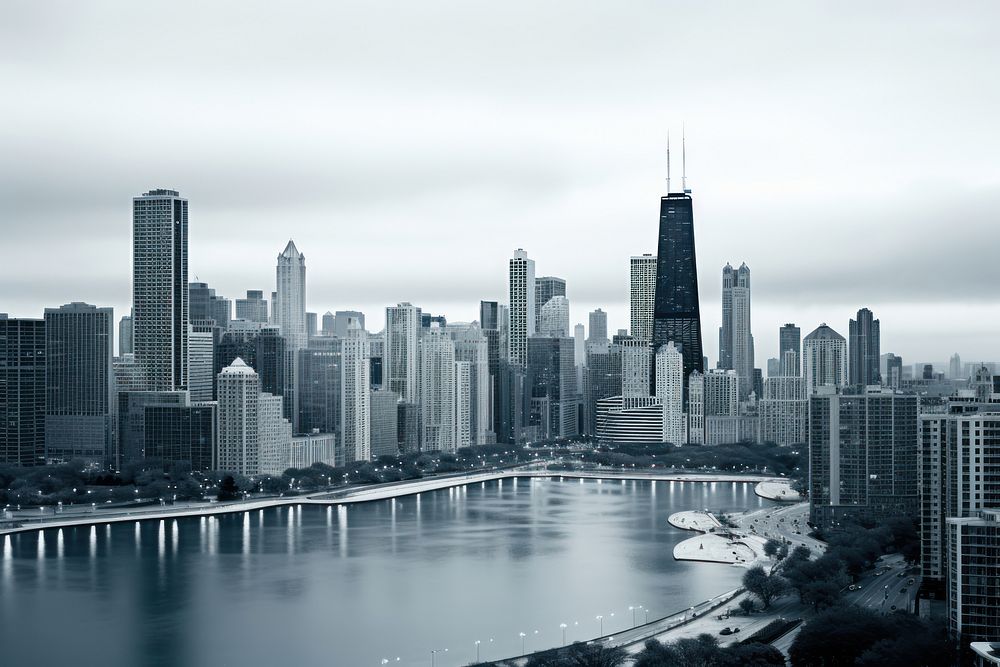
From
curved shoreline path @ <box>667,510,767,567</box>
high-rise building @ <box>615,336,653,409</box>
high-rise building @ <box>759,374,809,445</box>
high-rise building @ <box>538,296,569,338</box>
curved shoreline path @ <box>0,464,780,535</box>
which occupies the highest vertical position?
high-rise building @ <box>538,296,569,338</box>

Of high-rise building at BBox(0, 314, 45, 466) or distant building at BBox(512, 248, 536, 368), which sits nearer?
high-rise building at BBox(0, 314, 45, 466)

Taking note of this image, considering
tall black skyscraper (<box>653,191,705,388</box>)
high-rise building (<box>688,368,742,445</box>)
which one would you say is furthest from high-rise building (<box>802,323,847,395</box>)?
tall black skyscraper (<box>653,191,705,388</box>)

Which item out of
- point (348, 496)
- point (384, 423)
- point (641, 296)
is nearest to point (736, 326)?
point (641, 296)

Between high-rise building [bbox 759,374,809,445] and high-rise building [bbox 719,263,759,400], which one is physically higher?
high-rise building [bbox 719,263,759,400]

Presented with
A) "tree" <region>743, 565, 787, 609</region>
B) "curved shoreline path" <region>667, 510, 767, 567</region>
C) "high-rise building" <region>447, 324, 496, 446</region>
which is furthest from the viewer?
"high-rise building" <region>447, 324, 496, 446</region>

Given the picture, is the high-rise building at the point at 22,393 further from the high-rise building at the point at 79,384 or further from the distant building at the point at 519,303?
the distant building at the point at 519,303

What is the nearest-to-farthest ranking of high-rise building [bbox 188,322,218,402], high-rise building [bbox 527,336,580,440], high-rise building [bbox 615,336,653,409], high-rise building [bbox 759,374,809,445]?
high-rise building [bbox 188,322,218,402], high-rise building [bbox 759,374,809,445], high-rise building [bbox 615,336,653,409], high-rise building [bbox 527,336,580,440]

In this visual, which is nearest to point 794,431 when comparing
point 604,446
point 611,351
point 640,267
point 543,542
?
point 604,446

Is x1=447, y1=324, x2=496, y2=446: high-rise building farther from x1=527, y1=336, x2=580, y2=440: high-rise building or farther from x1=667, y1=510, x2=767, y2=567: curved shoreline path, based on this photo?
x1=667, y1=510, x2=767, y2=567: curved shoreline path
